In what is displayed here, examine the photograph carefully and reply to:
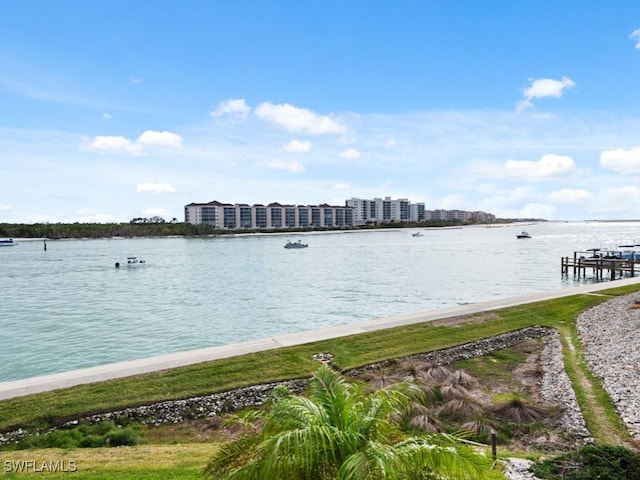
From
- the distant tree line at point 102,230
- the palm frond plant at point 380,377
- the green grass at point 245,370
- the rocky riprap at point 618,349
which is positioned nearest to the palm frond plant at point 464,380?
the palm frond plant at point 380,377

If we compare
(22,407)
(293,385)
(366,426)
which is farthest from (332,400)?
(22,407)

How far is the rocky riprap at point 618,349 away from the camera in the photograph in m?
11.1

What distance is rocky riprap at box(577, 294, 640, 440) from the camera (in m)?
11.1

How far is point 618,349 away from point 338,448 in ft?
49.1

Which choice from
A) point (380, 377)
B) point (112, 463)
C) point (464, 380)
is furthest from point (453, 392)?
point (112, 463)

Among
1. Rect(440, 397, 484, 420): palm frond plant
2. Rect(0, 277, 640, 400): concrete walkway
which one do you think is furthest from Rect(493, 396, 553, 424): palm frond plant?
Rect(0, 277, 640, 400): concrete walkway

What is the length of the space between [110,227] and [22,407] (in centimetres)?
17709

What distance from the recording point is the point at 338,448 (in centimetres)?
414

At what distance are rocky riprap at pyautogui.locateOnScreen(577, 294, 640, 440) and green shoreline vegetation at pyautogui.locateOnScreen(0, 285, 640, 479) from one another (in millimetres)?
296

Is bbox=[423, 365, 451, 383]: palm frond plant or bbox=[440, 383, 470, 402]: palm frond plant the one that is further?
bbox=[423, 365, 451, 383]: palm frond plant

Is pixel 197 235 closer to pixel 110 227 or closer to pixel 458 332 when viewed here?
pixel 110 227

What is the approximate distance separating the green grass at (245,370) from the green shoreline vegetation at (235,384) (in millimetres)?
24

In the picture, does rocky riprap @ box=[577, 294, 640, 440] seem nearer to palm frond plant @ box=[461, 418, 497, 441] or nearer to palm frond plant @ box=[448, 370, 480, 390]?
palm frond plant @ box=[461, 418, 497, 441]

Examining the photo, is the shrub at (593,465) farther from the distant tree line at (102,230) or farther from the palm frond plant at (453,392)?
the distant tree line at (102,230)
